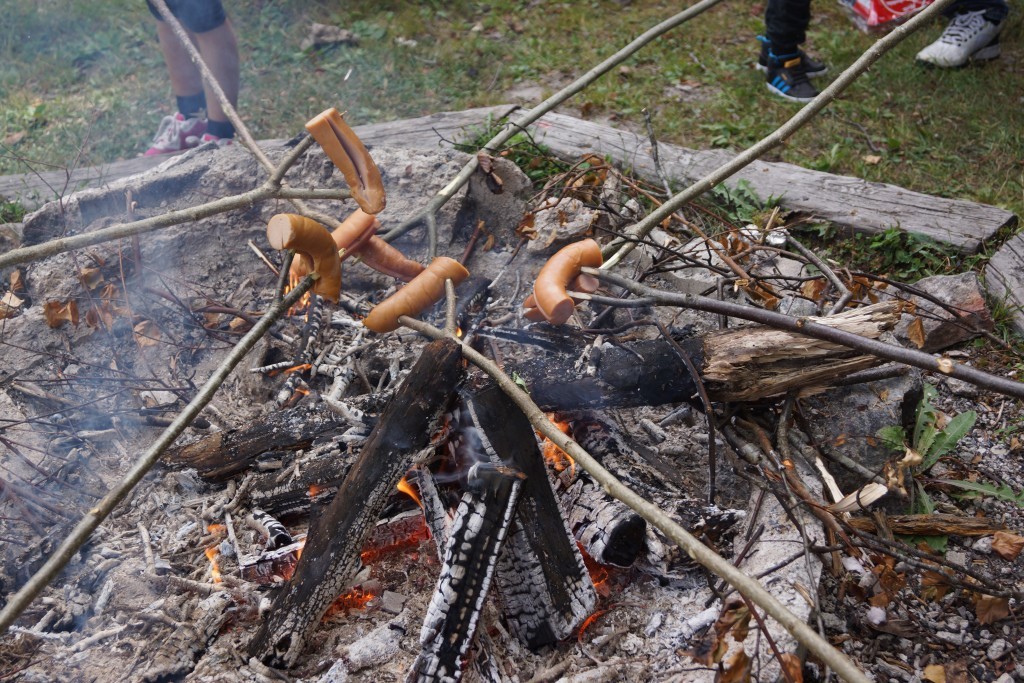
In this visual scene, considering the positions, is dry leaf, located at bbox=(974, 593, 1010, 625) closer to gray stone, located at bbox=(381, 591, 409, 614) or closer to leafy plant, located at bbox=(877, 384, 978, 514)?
leafy plant, located at bbox=(877, 384, 978, 514)

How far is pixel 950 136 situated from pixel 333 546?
15.4 feet

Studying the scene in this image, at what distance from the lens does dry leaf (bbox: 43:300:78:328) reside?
10.8ft

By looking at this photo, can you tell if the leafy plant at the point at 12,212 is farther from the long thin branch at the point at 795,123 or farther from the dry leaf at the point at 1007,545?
the dry leaf at the point at 1007,545

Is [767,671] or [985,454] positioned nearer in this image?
[767,671]

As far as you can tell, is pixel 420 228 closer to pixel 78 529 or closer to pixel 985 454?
pixel 78 529

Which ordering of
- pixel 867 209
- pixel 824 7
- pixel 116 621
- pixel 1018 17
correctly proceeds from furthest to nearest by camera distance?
pixel 824 7, pixel 1018 17, pixel 867 209, pixel 116 621

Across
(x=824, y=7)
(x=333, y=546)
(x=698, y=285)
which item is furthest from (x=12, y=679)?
(x=824, y=7)

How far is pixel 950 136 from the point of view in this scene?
477cm

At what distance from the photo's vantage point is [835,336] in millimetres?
2023

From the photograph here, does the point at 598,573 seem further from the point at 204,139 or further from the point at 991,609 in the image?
the point at 204,139

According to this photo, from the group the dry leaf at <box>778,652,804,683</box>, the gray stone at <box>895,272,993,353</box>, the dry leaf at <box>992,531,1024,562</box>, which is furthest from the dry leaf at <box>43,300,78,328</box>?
the dry leaf at <box>992,531,1024,562</box>

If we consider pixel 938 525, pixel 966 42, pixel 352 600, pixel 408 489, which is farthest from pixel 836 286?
pixel 966 42

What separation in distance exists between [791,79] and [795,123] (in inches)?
130

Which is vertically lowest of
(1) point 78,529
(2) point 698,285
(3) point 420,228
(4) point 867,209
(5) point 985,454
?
(5) point 985,454
